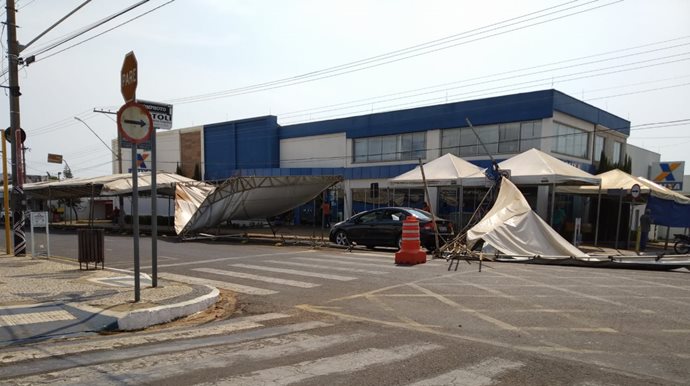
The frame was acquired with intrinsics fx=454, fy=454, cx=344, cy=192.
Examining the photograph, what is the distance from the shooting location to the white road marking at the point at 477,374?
4117 millimetres

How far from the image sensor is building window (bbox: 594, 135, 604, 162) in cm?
2944

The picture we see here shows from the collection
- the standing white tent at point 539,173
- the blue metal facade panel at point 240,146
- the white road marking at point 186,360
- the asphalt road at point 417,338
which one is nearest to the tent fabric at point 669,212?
the standing white tent at point 539,173

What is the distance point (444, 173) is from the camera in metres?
19.9

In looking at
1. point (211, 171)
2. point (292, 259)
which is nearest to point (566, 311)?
point (292, 259)

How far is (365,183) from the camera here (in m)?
32.1

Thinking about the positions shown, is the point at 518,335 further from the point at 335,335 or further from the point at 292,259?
the point at 292,259

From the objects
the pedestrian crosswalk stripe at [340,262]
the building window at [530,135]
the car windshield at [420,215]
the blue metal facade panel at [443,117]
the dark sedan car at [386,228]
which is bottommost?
the pedestrian crosswalk stripe at [340,262]

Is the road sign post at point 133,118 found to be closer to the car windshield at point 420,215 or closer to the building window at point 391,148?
the car windshield at point 420,215

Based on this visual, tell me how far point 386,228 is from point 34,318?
11.1 metres

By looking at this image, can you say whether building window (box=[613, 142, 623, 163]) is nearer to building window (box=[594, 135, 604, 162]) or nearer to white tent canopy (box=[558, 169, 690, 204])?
building window (box=[594, 135, 604, 162])

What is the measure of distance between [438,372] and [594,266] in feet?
31.7

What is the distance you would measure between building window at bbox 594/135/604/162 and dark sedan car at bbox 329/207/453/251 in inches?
732

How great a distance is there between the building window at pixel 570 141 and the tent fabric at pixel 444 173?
809cm

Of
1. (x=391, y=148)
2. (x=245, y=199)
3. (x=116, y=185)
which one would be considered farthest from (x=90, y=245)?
(x=391, y=148)
